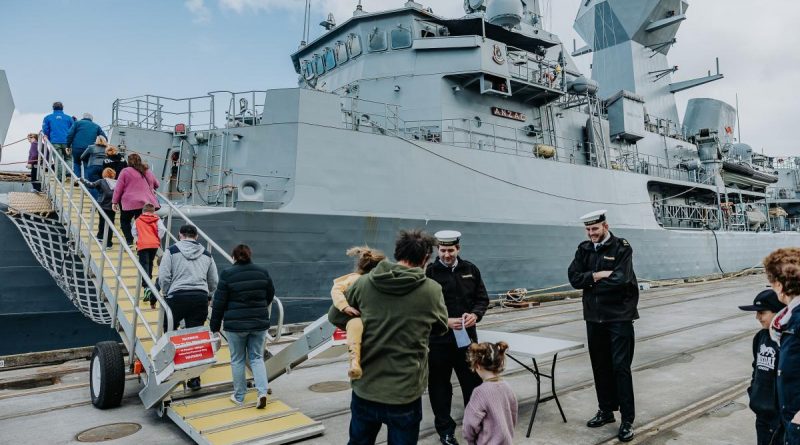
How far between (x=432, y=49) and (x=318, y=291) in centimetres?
620

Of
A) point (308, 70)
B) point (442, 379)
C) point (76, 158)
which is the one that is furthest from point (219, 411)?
point (308, 70)

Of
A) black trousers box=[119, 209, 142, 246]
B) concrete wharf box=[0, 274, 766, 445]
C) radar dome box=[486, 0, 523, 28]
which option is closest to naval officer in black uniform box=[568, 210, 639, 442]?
concrete wharf box=[0, 274, 766, 445]

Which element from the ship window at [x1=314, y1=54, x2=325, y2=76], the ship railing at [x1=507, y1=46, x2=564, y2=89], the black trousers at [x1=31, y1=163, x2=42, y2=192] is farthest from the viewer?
the ship window at [x1=314, y1=54, x2=325, y2=76]

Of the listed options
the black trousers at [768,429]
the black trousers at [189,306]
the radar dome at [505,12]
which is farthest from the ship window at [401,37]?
the black trousers at [768,429]

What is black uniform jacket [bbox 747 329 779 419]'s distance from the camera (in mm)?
2279

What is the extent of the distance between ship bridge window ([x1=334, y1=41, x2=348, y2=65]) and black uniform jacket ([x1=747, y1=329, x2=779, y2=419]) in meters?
11.1

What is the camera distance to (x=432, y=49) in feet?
37.2

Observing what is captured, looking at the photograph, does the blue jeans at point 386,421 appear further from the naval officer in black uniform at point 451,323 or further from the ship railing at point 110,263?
the ship railing at point 110,263

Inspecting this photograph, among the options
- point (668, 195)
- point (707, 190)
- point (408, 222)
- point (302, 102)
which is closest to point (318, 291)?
point (408, 222)

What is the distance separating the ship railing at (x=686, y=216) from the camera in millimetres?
17013

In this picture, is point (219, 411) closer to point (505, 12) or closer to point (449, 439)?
point (449, 439)

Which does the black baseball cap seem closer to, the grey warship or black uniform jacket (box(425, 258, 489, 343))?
black uniform jacket (box(425, 258, 489, 343))

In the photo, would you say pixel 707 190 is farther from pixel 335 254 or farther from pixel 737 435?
pixel 737 435

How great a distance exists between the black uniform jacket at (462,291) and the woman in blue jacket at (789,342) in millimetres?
1636
